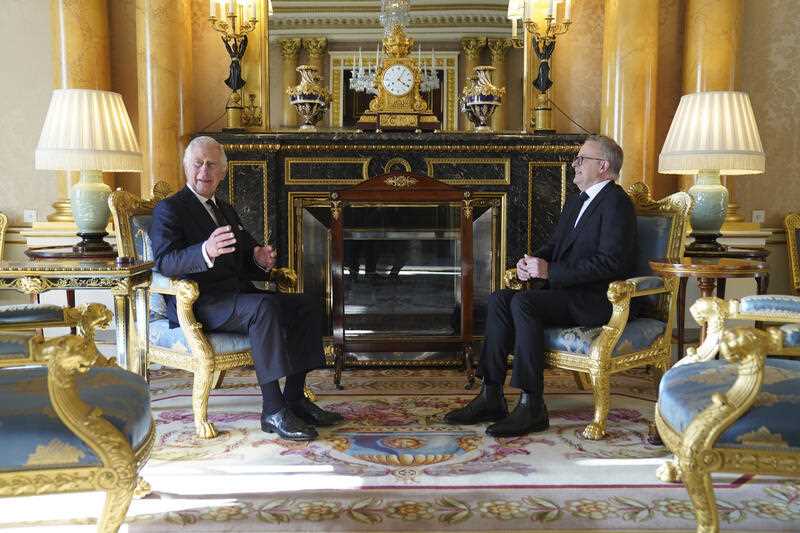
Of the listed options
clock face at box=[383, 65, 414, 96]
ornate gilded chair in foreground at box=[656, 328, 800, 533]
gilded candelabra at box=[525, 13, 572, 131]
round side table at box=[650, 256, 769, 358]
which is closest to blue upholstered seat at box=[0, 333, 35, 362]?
ornate gilded chair in foreground at box=[656, 328, 800, 533]

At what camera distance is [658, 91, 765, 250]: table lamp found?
3.53 meters

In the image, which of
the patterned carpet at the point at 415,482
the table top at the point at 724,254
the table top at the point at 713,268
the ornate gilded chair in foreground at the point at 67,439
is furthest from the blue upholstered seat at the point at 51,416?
the table top at the point at 724,254

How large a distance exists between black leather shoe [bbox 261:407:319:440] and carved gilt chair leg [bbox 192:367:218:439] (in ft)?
0.88

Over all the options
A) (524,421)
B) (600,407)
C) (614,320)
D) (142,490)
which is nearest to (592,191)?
(614,320)

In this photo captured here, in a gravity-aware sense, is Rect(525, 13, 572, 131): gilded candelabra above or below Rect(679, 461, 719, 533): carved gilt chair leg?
above

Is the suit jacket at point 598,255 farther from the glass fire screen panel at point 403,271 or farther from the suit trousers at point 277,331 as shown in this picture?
the suit trousers at point 277,331

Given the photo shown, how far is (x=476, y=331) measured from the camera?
4.62m

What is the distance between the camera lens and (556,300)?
3314 mm

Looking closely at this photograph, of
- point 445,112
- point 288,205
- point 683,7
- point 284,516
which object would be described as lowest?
point 284,516

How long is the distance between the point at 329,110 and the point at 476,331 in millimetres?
1871

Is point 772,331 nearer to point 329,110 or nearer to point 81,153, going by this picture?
point 81,153

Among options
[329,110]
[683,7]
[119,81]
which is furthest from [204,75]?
[683,7]

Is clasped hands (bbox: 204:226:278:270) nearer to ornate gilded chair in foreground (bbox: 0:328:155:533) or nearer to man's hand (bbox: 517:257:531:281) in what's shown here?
ornate gilded chair in foreground (bbox: 0:328:155:533)

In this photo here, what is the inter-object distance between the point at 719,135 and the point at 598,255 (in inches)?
36.5
